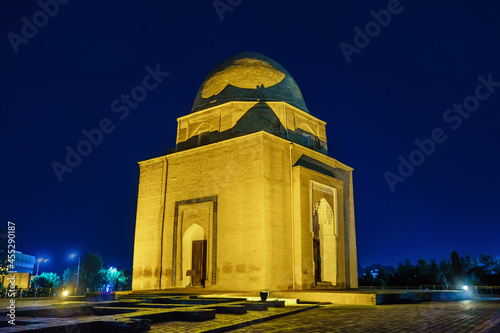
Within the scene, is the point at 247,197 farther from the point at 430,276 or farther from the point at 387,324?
the point at 430,276

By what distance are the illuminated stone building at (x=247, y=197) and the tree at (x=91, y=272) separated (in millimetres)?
24695

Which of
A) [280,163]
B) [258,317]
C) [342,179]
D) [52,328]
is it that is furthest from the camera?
[342,179]

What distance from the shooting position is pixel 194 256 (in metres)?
14.6

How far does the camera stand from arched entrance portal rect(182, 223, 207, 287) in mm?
14242

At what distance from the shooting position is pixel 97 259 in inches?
1527

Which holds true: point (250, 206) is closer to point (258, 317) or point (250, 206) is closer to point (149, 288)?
point (149, 288)

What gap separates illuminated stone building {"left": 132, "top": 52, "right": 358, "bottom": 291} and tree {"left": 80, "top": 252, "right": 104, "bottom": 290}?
24695 mm

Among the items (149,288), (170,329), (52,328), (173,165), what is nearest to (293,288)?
(149,288)

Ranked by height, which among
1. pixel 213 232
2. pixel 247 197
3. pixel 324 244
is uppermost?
pixel 247 197

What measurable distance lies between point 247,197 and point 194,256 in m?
2.96

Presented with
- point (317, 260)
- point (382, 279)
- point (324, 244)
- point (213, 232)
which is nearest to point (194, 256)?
point (213, 232)

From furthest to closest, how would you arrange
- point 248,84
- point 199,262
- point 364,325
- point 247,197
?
point 248,84
point 199,262
point 247,197
point 364,325

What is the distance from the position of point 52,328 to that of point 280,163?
395 inches

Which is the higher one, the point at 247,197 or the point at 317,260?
the point at 247,197
